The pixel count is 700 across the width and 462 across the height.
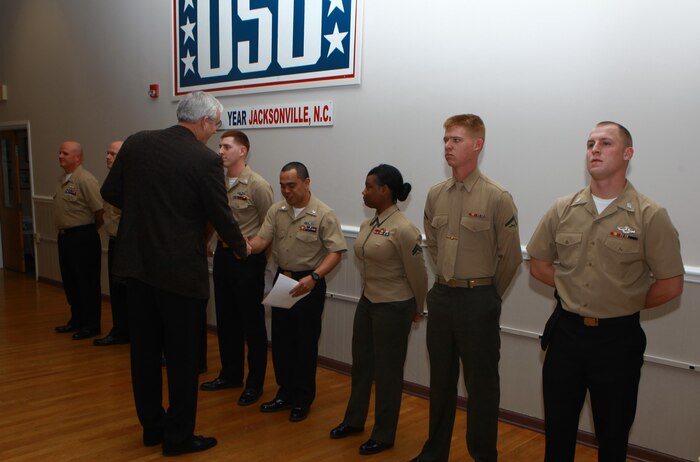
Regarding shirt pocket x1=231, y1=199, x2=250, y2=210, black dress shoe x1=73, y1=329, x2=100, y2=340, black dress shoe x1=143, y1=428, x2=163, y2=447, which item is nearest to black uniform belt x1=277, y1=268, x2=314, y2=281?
shirt pocket x1=231, y1=199, x2=250, y2=210

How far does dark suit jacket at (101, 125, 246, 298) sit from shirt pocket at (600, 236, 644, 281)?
172 centimetres

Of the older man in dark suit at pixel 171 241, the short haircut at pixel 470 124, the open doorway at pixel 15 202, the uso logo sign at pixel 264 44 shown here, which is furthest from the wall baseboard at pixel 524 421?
the open doorway at pixel 15 202

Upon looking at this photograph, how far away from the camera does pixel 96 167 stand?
691 centimetres

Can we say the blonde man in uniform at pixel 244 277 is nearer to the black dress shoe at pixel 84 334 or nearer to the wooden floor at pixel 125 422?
the wooden floor at pixel 125 422

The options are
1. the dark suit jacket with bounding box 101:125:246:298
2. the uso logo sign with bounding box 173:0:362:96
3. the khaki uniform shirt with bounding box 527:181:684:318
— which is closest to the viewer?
the khaki uniform shirt with bounding box 527:181:684:318

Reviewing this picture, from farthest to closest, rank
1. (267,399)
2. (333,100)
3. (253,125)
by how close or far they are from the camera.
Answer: (253,125) → (333,100) → (267,399)

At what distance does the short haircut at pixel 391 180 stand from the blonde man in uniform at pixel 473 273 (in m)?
0.31

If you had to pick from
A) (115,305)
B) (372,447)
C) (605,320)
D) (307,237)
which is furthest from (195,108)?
(115,305)

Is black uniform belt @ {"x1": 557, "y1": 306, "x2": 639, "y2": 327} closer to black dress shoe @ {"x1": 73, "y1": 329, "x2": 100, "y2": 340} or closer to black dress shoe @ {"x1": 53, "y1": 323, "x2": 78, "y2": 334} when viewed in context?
black dress shoe @ {"x1": 73, "y1": 329, "x2": 100, "y2": 340}

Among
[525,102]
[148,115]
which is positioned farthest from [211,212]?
[148,115]

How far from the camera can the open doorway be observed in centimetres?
831

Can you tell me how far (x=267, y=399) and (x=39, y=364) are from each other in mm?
1915

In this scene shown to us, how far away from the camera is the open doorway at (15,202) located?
8312 millimetres

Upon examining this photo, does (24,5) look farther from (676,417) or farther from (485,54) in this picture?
(676,417)
